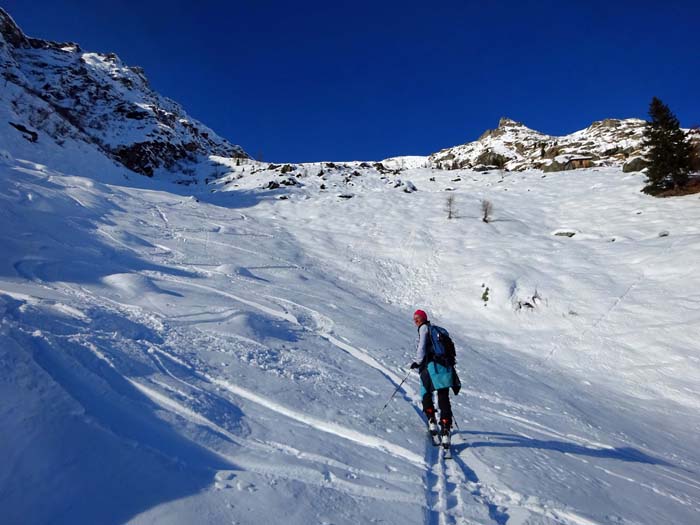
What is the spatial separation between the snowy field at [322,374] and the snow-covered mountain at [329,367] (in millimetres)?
38

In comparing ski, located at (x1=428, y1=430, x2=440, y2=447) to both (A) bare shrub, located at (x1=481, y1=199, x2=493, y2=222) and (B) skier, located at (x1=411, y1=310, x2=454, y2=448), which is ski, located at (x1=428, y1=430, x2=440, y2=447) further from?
(A) bare shrub, located at (x1=481, y1=199, x2=493, y2=222)

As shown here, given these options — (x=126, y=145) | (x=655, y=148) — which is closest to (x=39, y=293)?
(x=655, y=148)

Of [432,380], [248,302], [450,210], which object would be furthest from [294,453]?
[450,210]

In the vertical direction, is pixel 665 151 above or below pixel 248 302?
above

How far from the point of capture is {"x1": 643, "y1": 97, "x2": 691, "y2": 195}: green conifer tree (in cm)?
2461

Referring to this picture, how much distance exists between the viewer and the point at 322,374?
6.60 m

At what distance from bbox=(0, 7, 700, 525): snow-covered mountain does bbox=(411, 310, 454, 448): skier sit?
32cm

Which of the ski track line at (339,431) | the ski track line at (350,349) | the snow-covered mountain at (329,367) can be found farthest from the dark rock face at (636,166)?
the ski track line at (339,431)

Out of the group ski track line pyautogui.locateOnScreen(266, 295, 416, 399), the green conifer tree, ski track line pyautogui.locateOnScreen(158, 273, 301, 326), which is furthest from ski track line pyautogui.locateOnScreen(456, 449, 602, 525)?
the green conifer tree

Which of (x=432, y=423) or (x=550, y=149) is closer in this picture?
(x=432, y=423)

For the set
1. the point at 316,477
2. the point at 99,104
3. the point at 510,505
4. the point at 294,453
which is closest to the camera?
the point at 316,477

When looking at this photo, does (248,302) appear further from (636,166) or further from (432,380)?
(636,166)

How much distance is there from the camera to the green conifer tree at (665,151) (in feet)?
80.7

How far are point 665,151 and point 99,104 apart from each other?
84032 mm
